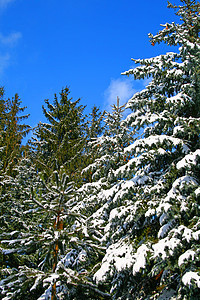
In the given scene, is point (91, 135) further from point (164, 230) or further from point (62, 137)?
point (164, 230)

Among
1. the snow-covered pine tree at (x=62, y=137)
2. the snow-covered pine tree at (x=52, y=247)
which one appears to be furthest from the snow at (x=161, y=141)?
the snow-covered pine tree at (x=62, y=137)

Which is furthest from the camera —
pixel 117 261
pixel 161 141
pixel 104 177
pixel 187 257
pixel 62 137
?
pixel 62 137

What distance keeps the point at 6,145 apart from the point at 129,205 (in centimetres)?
808

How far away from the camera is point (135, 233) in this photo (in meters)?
6.50

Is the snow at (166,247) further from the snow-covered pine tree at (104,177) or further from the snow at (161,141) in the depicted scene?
the snow-covered pine tree at (104,177)

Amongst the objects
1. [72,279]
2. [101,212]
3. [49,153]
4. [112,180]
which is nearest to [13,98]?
[49,153]

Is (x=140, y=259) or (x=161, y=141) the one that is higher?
(x=161, y=141)

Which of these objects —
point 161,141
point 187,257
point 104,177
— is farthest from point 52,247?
point 104,177

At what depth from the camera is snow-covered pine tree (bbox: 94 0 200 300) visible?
4.74 metres

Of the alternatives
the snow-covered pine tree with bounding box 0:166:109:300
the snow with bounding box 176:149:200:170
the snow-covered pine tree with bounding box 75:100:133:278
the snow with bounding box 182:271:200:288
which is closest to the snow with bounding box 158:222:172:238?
the snow with bounding box 182:271:200:288

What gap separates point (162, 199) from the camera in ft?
18.1

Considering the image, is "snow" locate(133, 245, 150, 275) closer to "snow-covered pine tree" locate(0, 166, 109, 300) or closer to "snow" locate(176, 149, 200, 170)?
"snow-covered pine tree" locate(0, 166, 109, 300)

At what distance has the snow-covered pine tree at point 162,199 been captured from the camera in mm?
4738

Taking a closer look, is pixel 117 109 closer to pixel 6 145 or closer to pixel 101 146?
pixel 101 146
